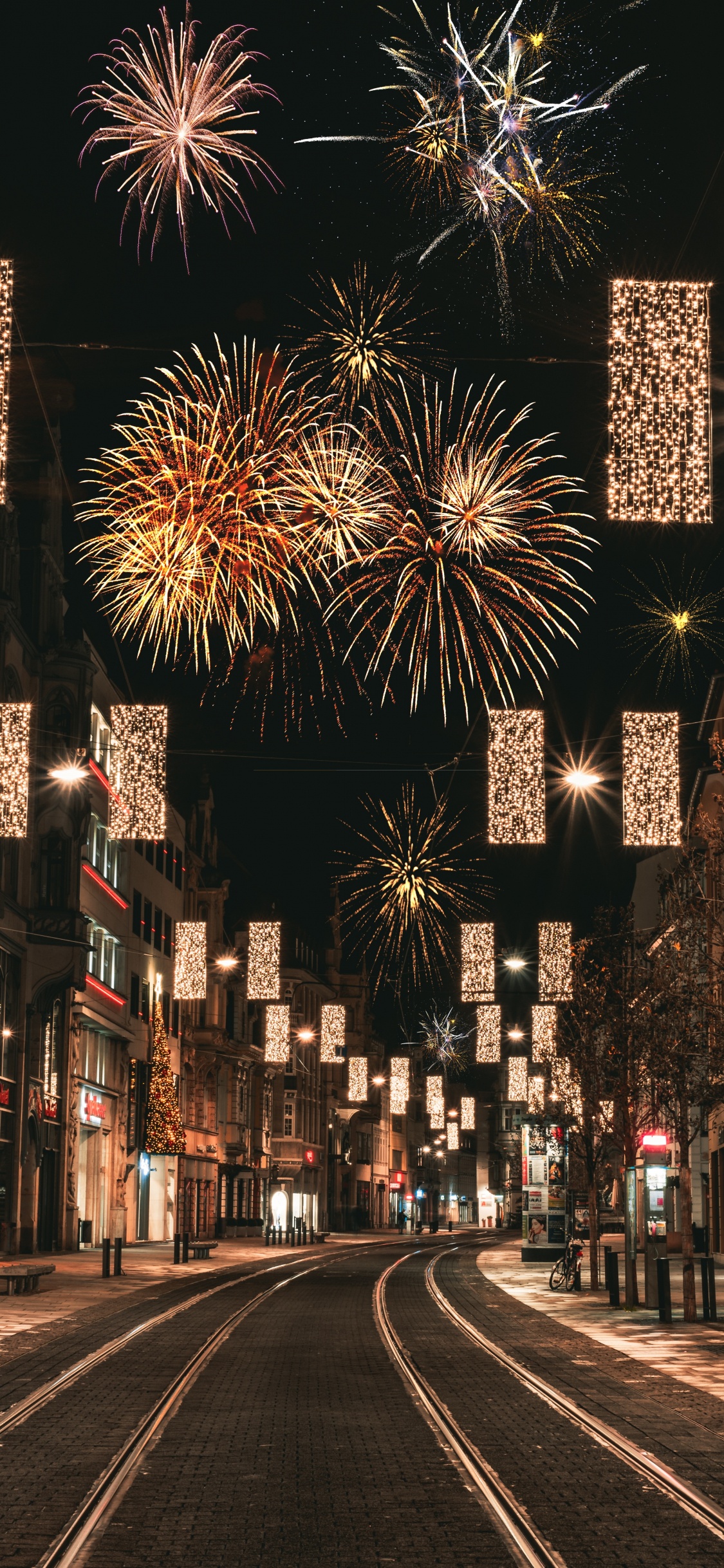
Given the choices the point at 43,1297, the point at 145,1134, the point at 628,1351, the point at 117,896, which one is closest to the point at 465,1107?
the point at 145,1134

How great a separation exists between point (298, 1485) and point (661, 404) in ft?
26.5

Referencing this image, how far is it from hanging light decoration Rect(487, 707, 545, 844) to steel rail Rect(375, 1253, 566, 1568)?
617cm

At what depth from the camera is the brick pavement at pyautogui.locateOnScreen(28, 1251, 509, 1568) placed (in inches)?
358

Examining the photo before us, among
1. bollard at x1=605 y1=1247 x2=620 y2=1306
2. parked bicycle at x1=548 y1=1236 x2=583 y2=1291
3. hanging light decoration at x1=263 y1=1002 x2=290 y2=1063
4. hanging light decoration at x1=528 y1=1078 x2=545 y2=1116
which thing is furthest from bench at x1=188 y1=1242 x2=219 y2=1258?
bollard at x1=605 y1=1247 x2=620 y2=1306

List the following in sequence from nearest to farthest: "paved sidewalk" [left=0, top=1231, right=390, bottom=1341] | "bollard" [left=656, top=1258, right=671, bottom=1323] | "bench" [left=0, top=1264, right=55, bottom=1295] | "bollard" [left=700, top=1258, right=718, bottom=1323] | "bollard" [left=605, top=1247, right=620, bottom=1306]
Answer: "bollard" [left=656, top=1258, right=671, bottom=1323], "bollard" [left=700, top=1258, right=718, bottom=1323], "paved sidewalk" [left=0, top=1231, right=390, bottom=1341], "bollard" [left=605, top=1247, right=620, bottom=1306], "bench" [left=0, top=1264, right=55, bottom=1295]

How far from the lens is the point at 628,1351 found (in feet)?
69.7

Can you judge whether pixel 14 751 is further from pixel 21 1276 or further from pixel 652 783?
pixel 21 1276

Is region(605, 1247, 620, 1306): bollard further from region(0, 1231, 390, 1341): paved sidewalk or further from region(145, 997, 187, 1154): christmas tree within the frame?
region(145, 997, 187, 1154): christmas tree

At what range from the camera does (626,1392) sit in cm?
1695

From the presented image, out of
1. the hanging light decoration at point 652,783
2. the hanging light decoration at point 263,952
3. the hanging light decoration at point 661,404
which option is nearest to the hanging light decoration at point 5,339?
the hanging light decoration at point 661,404

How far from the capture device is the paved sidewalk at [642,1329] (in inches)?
760

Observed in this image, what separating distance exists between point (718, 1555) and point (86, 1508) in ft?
11.9

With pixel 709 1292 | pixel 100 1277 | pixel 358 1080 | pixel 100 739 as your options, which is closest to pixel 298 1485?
pixel 709 1292

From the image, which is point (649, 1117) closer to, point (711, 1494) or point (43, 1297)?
point (43, 1297)
